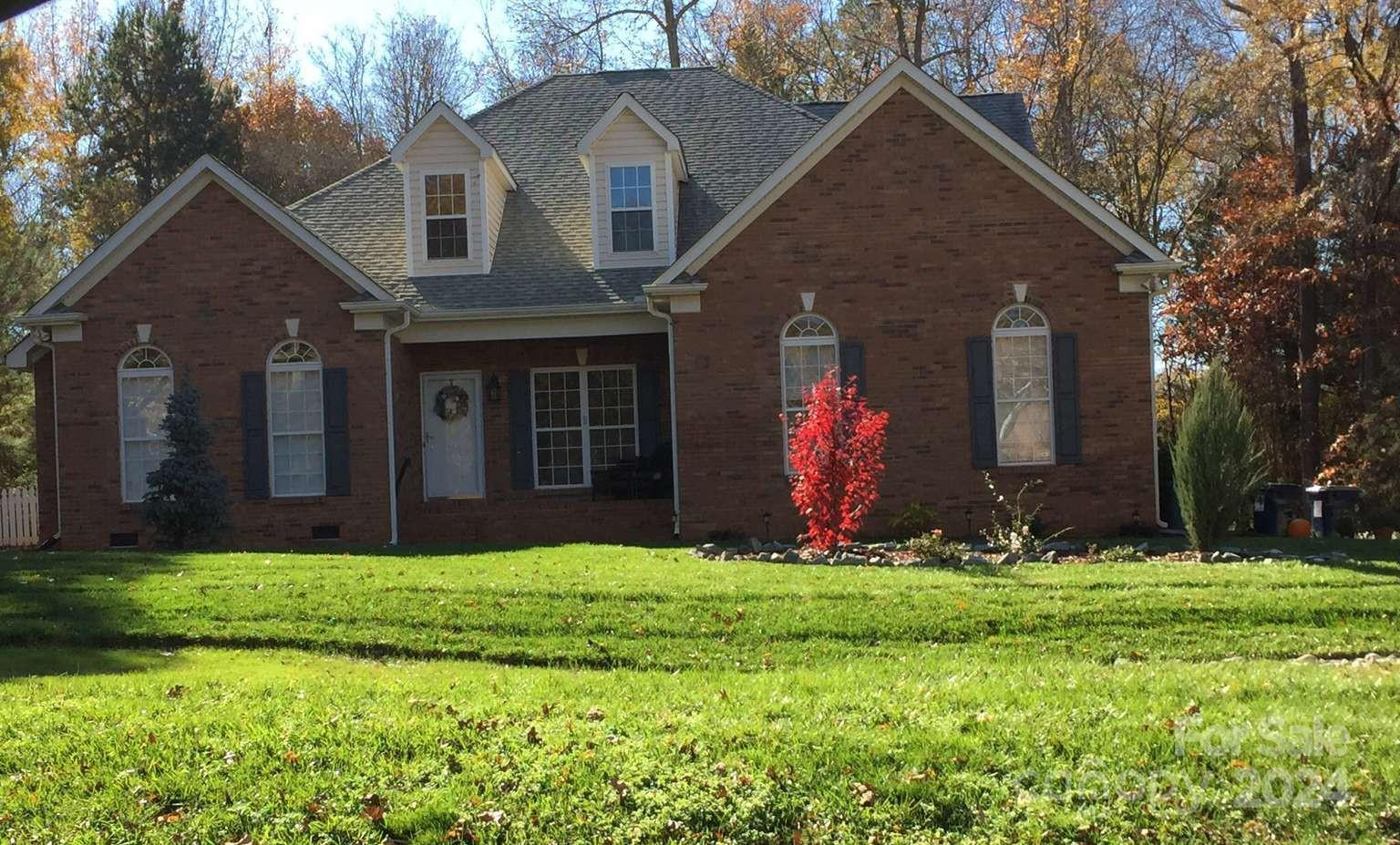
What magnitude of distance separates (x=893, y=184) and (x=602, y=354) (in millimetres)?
5265

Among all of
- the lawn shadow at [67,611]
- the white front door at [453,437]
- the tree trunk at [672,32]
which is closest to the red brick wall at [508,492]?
the white front door at [453,437]

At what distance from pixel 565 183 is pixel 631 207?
2.18 meters

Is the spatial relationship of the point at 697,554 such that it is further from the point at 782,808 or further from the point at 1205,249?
the point at 1205,249

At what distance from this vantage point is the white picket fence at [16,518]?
2933 centimetres

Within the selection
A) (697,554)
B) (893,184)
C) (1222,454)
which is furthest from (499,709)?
(893,184)

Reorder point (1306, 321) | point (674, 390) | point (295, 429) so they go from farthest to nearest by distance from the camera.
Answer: point (1306, 321)
point (295, 429)
point (674, 390)

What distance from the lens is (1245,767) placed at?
22.5 ft

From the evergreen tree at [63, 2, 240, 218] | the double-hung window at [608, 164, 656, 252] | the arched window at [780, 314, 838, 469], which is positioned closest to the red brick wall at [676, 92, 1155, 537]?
the arched window at [780, 314, 838, 469]

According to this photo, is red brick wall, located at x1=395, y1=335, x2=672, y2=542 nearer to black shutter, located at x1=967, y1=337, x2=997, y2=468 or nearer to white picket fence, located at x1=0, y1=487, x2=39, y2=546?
black shutter, located at x1=967, y1=337, x2=997, y2=468

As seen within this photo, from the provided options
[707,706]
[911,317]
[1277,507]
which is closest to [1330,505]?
[1277,507]

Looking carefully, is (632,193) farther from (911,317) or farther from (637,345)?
(911,317)

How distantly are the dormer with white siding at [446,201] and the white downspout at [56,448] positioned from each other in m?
5.19

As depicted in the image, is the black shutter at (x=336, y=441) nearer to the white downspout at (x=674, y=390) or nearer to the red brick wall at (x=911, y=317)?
the white downspout at (x=674, y=390)

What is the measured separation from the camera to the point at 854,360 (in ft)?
61.3
